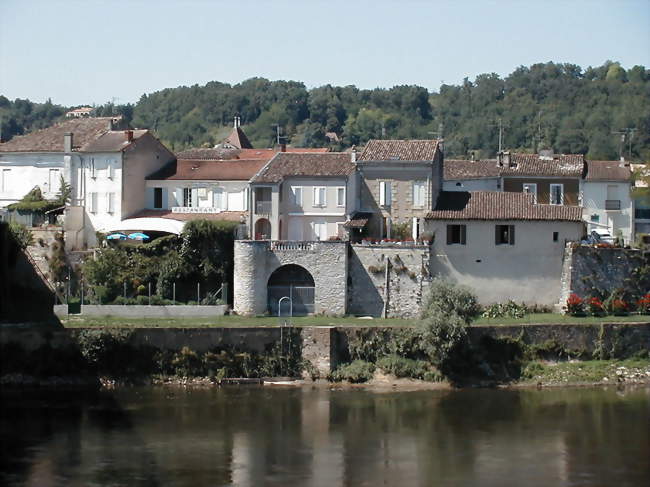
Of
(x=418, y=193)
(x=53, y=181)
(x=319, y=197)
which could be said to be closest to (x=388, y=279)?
(x=418, y=193)

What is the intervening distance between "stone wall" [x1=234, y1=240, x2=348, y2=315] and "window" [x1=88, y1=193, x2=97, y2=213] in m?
8.78

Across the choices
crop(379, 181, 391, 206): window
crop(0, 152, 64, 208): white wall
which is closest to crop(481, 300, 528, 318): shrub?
crop(379, 181, 391, 206): window

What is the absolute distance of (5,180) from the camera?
6075 centimetres

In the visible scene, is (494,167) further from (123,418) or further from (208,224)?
(123,418)

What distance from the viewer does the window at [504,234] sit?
52719 millimetres

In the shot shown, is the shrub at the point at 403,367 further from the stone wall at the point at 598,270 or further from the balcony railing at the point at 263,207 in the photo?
the balcony railing at the point at 263,207

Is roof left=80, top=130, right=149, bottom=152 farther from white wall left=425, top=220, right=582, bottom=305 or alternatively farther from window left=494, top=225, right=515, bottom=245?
window left=494, top=225, right=515, bottom=245

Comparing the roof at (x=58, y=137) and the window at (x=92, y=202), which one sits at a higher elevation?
the roof at (x=58, y=137)

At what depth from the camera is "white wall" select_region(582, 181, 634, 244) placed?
6319 centimetres

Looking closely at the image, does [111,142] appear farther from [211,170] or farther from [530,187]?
[530,187]

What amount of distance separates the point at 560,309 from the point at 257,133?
75708mm

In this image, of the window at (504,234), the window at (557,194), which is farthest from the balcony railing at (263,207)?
the window at (557,194)

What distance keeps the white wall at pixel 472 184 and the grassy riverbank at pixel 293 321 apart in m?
12.9

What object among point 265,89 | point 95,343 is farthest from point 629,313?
point 265,89
